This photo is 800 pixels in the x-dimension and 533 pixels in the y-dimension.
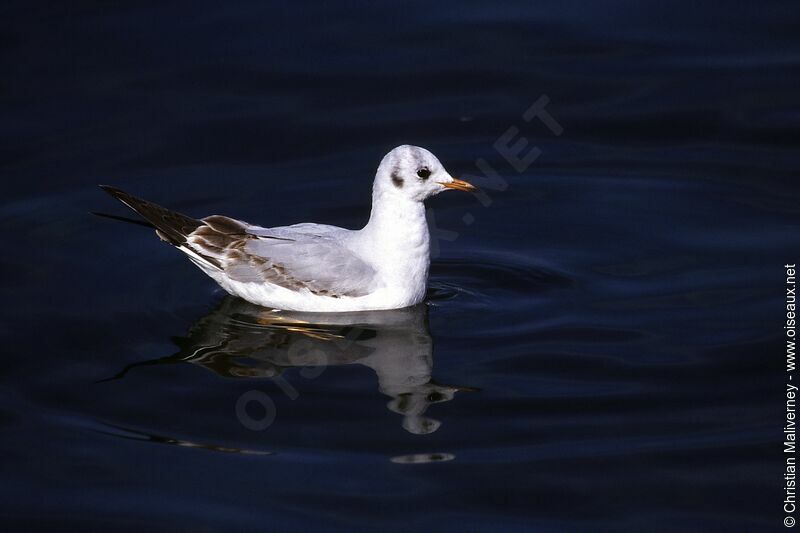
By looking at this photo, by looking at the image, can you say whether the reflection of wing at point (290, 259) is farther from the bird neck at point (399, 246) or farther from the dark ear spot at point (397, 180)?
the dark ear spot at point (397, 180)

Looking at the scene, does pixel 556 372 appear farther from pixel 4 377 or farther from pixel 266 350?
pixel 4 377

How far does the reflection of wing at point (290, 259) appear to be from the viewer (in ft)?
36.7

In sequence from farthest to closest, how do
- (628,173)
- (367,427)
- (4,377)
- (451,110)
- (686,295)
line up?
1. (451,110)
2. (628,173)
3. (686,295)
4. (4,377)
5. (367,427)

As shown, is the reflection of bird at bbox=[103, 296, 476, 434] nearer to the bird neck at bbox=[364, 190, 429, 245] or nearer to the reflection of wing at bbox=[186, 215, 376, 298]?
the reflection of wing at bbox=[186, 215, 376, 298]

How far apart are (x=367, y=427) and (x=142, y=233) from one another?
4011 mm

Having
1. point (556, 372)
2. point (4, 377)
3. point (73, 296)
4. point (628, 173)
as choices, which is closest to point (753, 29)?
point (628, 173)

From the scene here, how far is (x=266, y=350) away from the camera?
10750mm

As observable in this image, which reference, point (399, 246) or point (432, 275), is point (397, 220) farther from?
point (432, 275)

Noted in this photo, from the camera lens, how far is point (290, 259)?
11.3 metres

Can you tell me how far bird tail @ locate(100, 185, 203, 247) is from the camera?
11406mm

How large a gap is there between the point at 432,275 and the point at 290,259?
1354 mm

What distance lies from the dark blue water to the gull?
0.26 m

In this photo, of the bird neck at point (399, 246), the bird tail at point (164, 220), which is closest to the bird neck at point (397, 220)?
the bird neck at point (399, 246)

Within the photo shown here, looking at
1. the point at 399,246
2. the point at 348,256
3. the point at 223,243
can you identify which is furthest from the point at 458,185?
the point at 223,243
